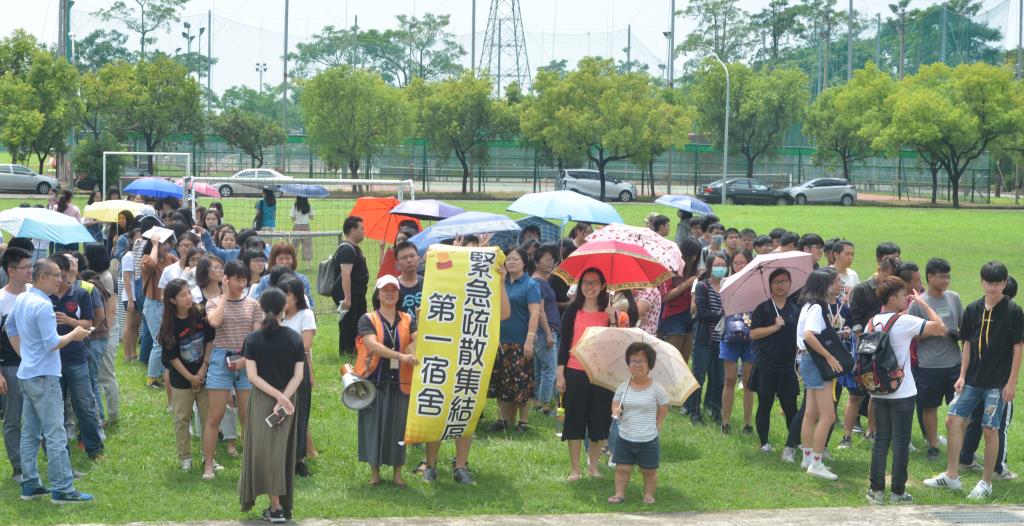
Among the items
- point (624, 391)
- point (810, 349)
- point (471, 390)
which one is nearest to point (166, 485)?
point (471, 390)

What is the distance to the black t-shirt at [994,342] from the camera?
8.23 metres

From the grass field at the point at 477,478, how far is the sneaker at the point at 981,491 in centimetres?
10

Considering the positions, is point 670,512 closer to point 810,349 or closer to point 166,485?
point 810,349

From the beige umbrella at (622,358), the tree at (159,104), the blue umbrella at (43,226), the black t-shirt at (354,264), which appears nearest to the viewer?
the beige umbrella at (622,358)

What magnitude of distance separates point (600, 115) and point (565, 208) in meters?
37.3

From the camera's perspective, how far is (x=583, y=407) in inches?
334

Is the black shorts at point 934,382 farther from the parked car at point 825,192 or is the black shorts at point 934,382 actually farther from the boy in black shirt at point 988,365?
the parked car at point 825,192

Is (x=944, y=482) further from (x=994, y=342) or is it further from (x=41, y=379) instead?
(x=41, y=379)

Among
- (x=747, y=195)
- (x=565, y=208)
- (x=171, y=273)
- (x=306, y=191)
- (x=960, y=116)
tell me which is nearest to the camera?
(x=171, y=273)

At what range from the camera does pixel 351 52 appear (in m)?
104

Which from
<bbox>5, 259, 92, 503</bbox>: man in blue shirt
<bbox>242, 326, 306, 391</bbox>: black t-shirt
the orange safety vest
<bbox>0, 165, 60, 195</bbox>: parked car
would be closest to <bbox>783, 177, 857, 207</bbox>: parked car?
<bbox>0, 165, 60, 195</bbox>: parked car

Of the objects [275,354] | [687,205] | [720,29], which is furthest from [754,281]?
[720,29]

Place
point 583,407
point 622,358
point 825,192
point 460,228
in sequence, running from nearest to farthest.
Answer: point 622,358 < point 583,407 < point 460,228 < point 825,192

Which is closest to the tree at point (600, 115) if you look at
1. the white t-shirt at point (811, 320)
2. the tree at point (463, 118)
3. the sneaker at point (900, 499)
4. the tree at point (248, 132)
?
the tree at point (463, 118)
